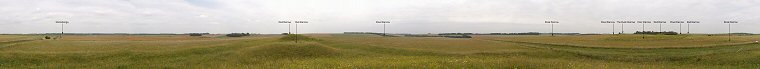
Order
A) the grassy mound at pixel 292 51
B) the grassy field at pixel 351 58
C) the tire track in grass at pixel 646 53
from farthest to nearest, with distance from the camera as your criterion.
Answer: the tire track in grass at pixel 646 53
the grassy mound at pixel 292 51
the grassy field at pixel 351 58

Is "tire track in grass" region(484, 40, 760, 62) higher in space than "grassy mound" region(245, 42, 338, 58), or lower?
lower

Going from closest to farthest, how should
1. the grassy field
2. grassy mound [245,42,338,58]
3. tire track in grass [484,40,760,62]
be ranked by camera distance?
the grassy field → grassy mound [245,42,338,58] → tire track in grass [484,40,760,62]

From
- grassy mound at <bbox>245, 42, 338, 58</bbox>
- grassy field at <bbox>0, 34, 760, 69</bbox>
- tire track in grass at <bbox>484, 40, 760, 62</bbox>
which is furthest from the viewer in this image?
tire track in grass at <bbox>484, 40, 760, 62</bbox>

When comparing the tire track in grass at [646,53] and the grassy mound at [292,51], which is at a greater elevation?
the grassy mound at [292,51]

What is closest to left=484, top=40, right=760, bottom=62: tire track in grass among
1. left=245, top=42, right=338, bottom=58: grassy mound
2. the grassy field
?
the grassy field

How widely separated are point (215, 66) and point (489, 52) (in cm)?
3069

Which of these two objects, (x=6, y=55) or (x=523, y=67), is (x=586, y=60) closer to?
(x=523, y=67)

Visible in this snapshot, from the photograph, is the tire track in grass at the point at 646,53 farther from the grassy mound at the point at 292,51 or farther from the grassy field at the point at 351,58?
the grassy mound at the point at 292,51

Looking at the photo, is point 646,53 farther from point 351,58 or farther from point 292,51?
point 292,51

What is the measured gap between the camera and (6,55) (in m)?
55.7

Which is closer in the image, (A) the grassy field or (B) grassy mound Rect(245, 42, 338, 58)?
(A) the grassy field

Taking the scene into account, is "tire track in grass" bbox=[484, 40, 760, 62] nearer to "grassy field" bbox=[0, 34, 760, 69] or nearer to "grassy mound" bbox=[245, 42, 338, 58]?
"grassy field" bbox=[0, 34, 760, 69]

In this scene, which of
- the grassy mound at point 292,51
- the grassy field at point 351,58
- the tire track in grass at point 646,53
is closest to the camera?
the grassy field at point 351,58

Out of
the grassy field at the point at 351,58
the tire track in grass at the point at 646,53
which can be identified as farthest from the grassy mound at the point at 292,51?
the tire track in grass at the point at 646,53
